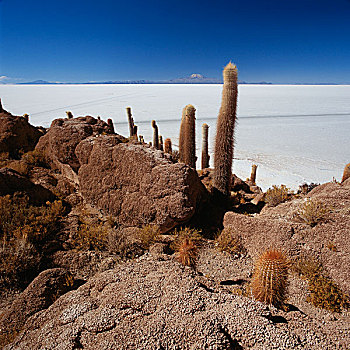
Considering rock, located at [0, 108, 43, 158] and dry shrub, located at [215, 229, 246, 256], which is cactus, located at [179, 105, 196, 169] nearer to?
dry shrub, located at [215, 229, 246, 256]

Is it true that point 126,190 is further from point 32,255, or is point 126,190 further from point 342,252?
point 342,252

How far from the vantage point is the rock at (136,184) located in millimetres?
5089

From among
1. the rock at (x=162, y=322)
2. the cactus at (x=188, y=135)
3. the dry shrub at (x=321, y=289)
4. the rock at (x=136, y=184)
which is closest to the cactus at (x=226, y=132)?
the rock at (x=136, y=184)

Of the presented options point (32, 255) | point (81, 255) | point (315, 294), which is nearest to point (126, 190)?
point (81, 255)

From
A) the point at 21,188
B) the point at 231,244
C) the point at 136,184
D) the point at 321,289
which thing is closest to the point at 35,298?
the point at 136,184

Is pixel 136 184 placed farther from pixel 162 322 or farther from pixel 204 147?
pixel 204 147

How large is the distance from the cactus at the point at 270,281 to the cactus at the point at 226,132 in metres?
3.79

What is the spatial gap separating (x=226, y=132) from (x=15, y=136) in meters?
7.92

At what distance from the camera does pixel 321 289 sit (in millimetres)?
3473

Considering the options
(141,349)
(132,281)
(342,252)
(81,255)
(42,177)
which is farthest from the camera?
(42,177)

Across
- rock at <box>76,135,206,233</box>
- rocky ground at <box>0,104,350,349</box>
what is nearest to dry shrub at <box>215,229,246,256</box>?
rocky ground at <box>0,104,350,349</box>

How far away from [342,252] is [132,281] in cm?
339

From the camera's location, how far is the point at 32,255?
416 cm

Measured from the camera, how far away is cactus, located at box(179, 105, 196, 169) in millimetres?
8089
